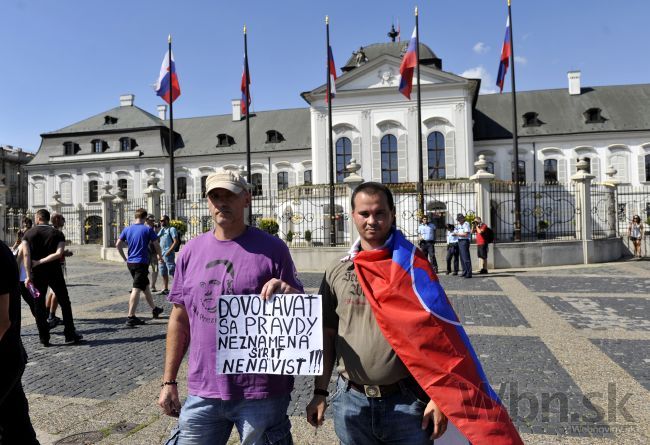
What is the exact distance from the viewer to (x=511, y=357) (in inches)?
210

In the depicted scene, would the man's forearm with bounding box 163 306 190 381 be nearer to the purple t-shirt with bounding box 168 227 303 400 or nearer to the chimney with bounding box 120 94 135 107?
the purple t-shirt with bounding box 168 227 303 400

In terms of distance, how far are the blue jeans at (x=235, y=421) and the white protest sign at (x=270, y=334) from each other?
15 cm

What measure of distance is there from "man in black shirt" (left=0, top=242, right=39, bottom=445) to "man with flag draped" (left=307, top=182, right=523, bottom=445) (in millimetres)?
1474

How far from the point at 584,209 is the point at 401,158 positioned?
1831cm

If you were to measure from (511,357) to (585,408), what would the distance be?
1459 millimetres

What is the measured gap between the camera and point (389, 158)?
33406 mm

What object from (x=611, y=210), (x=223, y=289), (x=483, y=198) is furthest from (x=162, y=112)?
(x=223, y=289)

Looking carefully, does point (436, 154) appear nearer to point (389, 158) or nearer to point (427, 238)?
point (389, 158)

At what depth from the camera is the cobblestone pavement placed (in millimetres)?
3607

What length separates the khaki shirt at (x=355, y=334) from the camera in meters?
2.03

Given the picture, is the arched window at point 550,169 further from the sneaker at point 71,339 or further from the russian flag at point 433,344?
the russian flag at point 433,344

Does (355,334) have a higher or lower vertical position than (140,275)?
higher

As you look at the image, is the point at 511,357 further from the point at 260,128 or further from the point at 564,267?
the point at 260,128

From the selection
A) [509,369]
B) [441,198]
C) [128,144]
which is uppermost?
[128,144]
